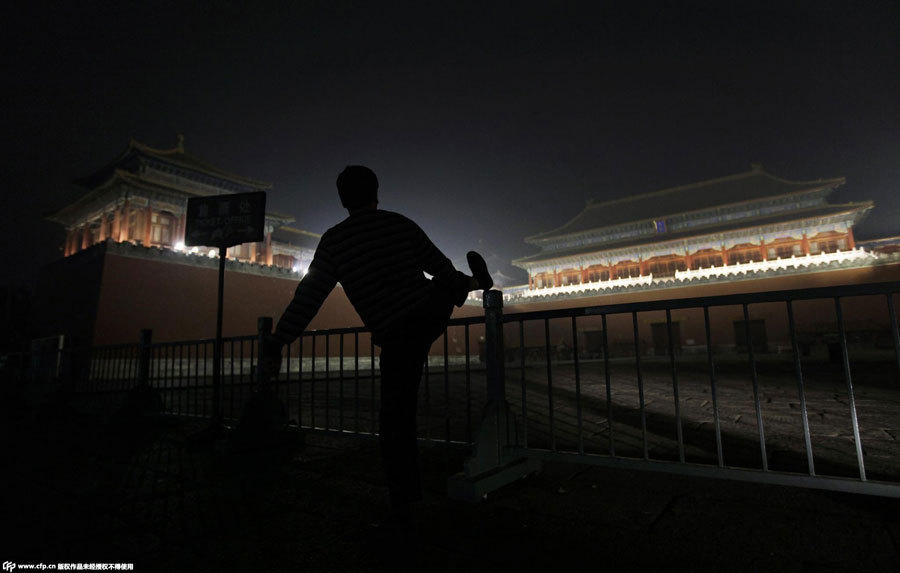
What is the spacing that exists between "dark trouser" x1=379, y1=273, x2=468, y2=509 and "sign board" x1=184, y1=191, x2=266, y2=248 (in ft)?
8.84

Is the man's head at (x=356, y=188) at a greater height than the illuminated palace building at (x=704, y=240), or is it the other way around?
the illuminated palace building at (x=704, y=240)

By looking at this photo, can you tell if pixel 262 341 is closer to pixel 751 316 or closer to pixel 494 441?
pixel 494 441

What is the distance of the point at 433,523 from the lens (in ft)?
5.60

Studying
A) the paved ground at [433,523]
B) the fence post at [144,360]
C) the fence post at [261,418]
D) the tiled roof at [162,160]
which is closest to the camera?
the paved ground at [433,523]

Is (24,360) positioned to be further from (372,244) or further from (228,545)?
(372,244)

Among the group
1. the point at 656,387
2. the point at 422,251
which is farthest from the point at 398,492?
the point at 656,387

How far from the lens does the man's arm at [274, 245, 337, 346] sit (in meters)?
1.64

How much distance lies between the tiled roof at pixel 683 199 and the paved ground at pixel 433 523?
23.2 metres

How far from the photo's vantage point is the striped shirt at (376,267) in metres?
1.54

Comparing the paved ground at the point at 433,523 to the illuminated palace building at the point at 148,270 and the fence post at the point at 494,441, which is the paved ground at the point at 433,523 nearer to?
the fence post at the point at 494,441

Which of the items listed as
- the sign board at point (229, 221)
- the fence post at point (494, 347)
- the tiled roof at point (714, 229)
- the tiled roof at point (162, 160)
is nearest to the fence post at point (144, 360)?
the sign board at point (229, 221)

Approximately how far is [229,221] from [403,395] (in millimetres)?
3036

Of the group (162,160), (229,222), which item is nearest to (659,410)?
(229,222)

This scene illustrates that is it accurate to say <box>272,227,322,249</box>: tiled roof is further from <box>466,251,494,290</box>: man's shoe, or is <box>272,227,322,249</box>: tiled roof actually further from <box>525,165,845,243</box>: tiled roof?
<box>466,251,494,290</box>: man's shoe
